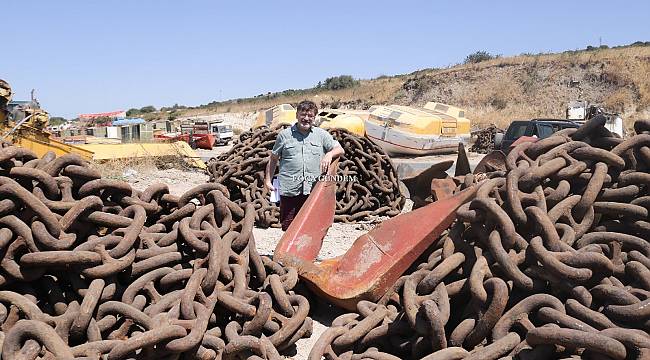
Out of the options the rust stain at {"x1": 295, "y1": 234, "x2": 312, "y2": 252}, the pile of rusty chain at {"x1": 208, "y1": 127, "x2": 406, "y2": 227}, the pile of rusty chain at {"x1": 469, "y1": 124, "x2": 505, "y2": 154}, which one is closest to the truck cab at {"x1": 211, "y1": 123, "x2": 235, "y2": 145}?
the pile of rusty chain at {"x1": 469, "y1": 124, "x2": 505, "y2": 154}

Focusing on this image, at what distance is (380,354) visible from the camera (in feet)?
8.63

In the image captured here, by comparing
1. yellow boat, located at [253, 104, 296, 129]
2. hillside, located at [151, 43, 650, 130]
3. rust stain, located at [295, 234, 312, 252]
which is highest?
hillside, located at [151, 43, 650, 130]

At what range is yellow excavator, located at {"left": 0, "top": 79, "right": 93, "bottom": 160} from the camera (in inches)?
349

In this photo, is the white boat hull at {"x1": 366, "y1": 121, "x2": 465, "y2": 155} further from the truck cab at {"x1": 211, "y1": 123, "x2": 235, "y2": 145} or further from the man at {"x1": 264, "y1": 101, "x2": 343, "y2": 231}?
the truck cab at {"x1": 211, "y1": 123, "x2": 235, "y2": 145}

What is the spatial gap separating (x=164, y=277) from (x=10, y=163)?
91 centimetres

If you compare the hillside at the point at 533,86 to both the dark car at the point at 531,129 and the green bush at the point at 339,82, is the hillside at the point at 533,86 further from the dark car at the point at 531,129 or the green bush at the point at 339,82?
the dark car at the point at 531,129

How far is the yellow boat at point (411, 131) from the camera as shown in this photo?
41.0 feet

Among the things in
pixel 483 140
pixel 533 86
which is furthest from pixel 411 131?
pixel 533 86

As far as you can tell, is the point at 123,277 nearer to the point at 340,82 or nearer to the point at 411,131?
the point at 411,131

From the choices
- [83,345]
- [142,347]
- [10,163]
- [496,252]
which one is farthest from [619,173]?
[10,163]

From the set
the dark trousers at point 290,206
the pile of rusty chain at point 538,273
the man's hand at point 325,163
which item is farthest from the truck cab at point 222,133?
the pile of rusty chain at point 538,273

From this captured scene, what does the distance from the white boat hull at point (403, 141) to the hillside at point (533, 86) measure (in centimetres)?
1729

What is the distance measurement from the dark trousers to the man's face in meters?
0.54

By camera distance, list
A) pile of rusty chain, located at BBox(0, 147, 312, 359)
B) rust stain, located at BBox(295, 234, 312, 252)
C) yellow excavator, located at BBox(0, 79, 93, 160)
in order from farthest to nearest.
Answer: yellow excavator, located at BBox(0, 79, 93, 160) < rust stain, located at BBox(295, 234, 312, 252) < pile of rusty chain, located at BBox(0, 147, 312, 359)
